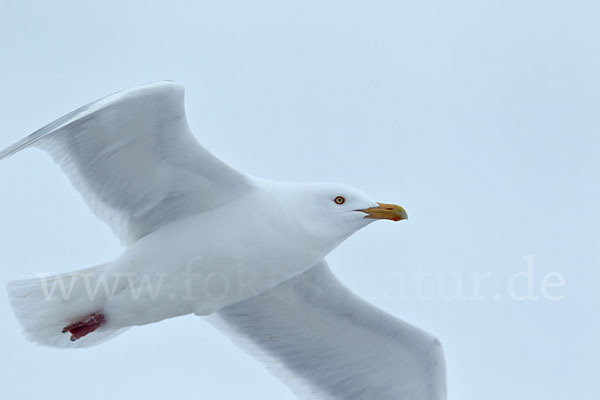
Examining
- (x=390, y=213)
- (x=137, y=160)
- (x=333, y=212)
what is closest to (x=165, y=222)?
(x=137, y=160)

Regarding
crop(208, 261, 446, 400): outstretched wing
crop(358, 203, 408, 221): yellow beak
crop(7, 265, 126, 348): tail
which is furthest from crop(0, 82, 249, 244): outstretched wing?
crop(208, 261, 446, 400): outstretched wing

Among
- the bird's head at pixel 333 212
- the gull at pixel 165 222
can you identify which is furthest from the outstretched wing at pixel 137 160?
the bird's head at pixel 333 212

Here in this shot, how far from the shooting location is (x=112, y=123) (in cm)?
809

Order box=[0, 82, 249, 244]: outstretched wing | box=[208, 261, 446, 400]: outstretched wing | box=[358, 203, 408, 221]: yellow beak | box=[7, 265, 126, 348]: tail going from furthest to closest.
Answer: box=[208, 261, 446, 400]: outstretched wing → box=[7, 265, 126, 348]: tail → box=[358, 203, 408, 221]: yellow beak → box=[0, 82, 249, 244]: outstretched wing

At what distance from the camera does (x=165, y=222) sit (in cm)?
863

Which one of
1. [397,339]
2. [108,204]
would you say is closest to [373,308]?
[397,339]

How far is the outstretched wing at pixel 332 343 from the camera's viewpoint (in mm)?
9125

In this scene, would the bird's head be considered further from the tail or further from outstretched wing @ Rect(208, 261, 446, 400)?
the tail

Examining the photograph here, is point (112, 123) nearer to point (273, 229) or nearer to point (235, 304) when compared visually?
point (273, 229)

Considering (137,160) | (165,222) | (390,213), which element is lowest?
(390,213)

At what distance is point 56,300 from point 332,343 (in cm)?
235

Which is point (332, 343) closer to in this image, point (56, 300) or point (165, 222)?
point (165, 222)

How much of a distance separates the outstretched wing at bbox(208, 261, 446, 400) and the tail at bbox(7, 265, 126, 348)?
1.35 m

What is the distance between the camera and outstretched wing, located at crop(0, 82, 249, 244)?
25.9 feet
